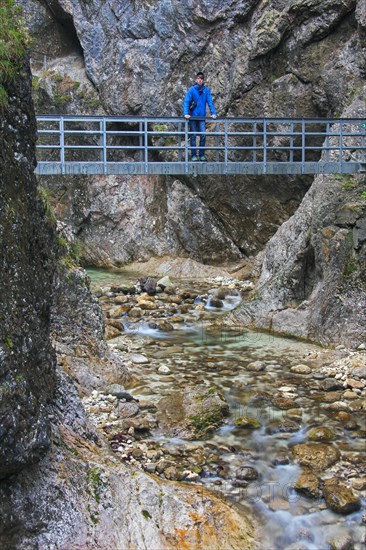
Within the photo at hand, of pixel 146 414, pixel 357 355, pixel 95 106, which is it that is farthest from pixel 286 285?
pixel 95 106

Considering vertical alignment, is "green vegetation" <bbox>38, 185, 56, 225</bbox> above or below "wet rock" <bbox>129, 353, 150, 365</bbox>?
above

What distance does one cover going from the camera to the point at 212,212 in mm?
25906

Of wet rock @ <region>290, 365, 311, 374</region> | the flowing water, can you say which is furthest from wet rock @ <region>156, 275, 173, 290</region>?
wet rock @ <region>290, 365, 311, 374</region>

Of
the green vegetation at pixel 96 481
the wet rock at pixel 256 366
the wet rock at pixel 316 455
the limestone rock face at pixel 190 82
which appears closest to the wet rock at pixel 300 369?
the wet rock at pixel 256 366

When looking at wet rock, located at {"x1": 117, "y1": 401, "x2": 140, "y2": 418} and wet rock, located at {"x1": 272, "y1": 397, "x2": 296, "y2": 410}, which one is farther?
wet rock, located at {"x1": 272, "y1": 397, "x2": 296, "y2": 410}

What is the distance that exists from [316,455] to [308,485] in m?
0.85

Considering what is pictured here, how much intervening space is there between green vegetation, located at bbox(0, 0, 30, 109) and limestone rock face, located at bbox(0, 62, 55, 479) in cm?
12

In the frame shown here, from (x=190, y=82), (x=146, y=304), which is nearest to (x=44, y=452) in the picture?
(x=146, y=304)

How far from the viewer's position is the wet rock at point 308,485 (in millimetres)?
8094

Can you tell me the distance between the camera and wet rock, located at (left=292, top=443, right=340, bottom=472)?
880cm

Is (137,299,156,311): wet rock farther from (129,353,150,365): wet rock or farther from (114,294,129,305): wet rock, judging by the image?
(129,353,150,365): wet rock

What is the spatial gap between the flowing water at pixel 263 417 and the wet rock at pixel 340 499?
90mm

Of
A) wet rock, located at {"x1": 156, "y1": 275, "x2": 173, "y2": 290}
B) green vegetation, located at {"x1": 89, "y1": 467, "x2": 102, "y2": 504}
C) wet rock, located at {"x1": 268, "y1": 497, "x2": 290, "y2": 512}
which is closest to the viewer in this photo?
green vegetation, located at {"x1": 89, "y1": 467, "x2": 102, "y2": 504}

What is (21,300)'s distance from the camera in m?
6.14
